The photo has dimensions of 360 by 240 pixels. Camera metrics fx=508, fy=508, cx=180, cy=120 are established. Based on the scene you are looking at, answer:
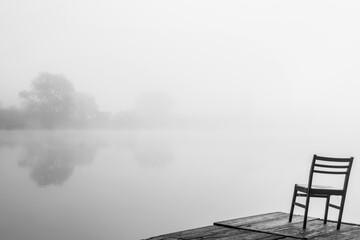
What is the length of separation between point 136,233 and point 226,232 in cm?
979

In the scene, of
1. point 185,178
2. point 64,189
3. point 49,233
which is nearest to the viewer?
point 49,233

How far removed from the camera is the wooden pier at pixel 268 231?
5859 millimetres

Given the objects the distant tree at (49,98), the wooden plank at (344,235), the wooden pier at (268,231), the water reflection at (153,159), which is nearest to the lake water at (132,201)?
the wooden pier at (268,231)

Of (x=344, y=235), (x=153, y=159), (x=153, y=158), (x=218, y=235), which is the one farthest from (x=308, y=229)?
(x=153, y=158)

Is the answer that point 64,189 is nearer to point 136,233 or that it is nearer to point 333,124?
point 136,233

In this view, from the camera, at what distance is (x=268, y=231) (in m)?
6.20

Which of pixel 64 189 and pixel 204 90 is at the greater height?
pixel 204 90

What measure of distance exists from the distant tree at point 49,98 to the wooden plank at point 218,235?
6047cm

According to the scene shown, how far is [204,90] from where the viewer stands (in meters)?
124

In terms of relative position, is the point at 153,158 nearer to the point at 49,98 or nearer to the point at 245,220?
the point at 49,98

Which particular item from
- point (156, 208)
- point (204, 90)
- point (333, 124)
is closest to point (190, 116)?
point (204, 90)

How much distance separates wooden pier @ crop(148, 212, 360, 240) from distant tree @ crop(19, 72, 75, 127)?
60083 millimetres

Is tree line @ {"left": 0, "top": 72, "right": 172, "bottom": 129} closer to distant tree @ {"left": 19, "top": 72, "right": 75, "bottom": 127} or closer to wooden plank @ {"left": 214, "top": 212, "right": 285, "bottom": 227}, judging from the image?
distant tree @ {"left": 19, "top": 72, "right": 75, "bottom": 127}

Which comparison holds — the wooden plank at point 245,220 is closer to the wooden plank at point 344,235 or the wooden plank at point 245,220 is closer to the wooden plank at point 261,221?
the wooden plank at point 261,221
